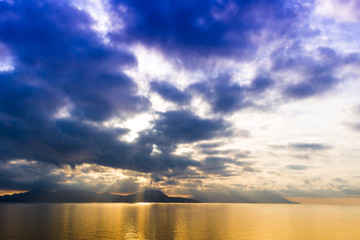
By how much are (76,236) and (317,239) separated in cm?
10441

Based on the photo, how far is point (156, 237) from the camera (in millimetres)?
100625

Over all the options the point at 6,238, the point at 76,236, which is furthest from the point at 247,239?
the point at 6,238

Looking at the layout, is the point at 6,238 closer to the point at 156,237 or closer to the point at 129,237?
the point at 129,237

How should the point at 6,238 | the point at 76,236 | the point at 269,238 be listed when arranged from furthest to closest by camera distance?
the point at 269,238
the point at 76,236
the point at 6,238

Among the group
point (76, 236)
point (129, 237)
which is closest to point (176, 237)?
point (129, 237)

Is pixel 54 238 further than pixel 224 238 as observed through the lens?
No

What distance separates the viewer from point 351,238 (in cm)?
11150

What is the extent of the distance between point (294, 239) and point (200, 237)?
41612 millimetres

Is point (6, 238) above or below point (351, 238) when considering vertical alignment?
above

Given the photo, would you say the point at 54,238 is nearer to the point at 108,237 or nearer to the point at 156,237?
the point at 108,237

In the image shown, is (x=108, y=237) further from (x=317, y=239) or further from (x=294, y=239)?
(x=317, y=239)

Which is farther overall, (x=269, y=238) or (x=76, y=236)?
(x=269, y=238)

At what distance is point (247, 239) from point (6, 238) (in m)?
96.4

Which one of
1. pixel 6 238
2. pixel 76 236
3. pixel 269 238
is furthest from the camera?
pixel 269 238
